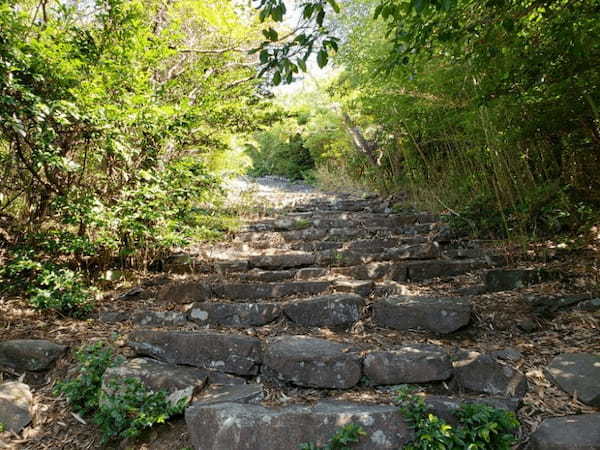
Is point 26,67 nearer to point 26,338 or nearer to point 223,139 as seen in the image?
point 26,338

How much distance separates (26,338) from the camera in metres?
2.41

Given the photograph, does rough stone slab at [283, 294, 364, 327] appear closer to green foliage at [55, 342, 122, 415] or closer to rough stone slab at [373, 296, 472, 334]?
rough stone slab at [373, 296, 472, 334]

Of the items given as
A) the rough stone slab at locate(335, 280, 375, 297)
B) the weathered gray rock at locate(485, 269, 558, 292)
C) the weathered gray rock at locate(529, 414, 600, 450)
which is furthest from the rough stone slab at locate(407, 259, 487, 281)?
the weathered gray rock at locate(529, 414, 600, 450)

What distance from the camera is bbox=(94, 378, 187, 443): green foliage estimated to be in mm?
1737

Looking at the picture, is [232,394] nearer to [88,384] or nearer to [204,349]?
[204,349]

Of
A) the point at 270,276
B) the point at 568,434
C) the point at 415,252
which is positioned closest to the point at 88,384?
the point at 270,276

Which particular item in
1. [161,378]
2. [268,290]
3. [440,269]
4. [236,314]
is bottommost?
[161,378]

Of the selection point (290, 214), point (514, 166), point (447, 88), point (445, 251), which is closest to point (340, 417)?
point (445, 251)

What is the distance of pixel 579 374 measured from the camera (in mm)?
1794

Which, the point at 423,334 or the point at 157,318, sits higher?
the point at 157,318

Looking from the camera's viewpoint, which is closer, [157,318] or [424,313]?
[424,313]

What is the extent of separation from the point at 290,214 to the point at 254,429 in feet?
15.1

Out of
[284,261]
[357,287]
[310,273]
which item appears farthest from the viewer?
[284,261]

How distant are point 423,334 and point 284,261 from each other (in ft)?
5.94
